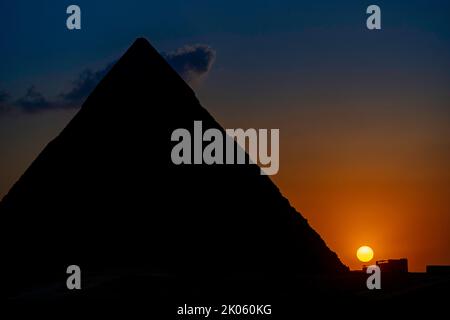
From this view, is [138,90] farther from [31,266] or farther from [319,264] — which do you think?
[319,264]

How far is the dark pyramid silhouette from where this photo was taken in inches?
446

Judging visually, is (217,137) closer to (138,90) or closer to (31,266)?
(138,90)

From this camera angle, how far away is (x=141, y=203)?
11750 mm

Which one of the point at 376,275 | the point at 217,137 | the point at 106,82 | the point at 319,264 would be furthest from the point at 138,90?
the point at 376,275

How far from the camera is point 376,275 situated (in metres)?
8.65

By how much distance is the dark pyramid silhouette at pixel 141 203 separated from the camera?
11.3 metres

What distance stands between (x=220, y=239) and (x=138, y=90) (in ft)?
10.5

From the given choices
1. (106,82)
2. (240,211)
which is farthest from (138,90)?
(240,211)

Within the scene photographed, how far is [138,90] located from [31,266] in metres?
3.39
